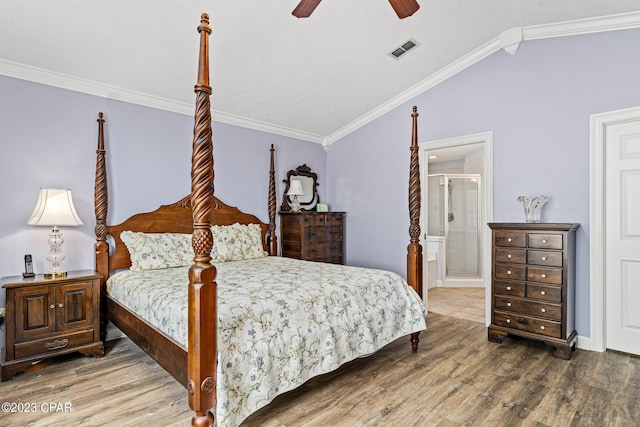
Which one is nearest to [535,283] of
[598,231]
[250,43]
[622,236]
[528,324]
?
[528,324]

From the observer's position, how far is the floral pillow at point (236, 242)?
381 centimetres

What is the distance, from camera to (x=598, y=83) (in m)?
3.10

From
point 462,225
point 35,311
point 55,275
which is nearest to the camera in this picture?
point 35,311

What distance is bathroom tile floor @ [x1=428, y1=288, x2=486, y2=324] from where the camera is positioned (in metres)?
4.21

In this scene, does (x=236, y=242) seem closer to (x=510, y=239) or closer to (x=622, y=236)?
(x=510, y=239)

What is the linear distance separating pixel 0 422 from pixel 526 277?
3.93 meters

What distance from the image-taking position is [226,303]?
1950 millimetres

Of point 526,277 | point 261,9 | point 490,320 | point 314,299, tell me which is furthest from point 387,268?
point 261,9

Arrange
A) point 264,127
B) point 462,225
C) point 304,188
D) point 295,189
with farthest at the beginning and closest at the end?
point 462,225 → point 304,188 → point 295,189 → point 264,127

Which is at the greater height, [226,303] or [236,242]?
[236,242]

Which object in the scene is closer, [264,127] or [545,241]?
[545,241]

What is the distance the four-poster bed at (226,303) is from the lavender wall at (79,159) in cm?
15

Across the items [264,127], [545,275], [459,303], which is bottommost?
[459,303]

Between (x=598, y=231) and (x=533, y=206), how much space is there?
1.78 ft
